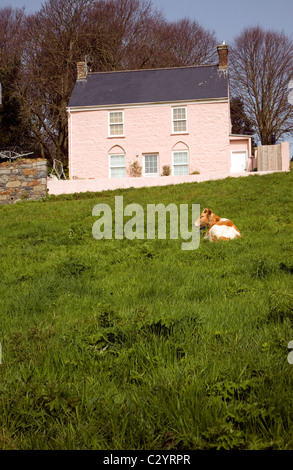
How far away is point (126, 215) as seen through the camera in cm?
1391

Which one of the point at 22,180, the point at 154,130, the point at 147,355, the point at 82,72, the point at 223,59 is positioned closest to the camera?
the point at 147,355

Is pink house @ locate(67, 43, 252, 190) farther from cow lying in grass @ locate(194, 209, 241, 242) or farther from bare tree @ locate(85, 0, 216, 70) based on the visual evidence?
cow lying in grass @ locate(194, 209, 241, 242)

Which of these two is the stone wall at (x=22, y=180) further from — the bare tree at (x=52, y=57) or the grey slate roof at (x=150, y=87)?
the bare tree at (x=52, y=57)

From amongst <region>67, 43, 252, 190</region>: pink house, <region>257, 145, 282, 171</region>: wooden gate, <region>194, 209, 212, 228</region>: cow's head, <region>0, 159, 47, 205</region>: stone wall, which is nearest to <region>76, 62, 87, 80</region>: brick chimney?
<region>67, 43, 252, 190</region>: pink house

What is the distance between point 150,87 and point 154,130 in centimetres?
373

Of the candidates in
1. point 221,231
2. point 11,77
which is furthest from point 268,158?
point 11,77

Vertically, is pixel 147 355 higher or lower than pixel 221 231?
lower

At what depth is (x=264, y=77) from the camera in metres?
41.3

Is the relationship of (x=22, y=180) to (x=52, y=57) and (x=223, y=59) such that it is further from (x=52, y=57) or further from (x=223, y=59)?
(x=52, y=57)

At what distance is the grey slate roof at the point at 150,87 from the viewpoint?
1153 inches

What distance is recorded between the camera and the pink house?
28.8 m

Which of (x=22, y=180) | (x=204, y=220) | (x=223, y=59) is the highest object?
(x=223, y=59)

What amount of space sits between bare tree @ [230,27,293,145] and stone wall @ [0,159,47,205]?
2683 cm
